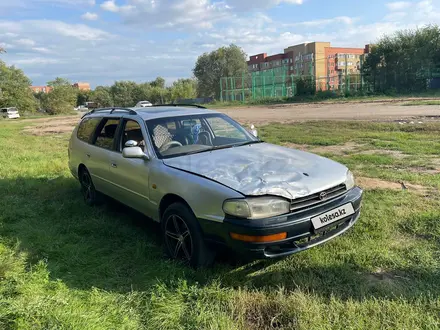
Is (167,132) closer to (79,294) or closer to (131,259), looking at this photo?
(131,259)

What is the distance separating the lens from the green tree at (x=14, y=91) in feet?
180

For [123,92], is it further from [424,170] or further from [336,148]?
[424,170]

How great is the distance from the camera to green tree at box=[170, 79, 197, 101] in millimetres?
71938

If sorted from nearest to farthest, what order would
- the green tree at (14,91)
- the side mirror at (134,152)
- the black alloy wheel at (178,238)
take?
1. the black alloy wheel at (178,238)
2. the side mirror at (134,152)
3. the green tree at (14,91)

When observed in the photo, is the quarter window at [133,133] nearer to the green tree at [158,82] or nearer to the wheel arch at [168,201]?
the wheel arch at [168,201]

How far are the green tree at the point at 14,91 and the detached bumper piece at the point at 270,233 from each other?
197 feet

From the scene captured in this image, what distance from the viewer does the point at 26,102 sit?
191ft

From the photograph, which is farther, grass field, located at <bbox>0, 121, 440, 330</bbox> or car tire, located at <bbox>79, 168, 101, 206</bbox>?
car tire, located at <bbox>79, 168, 101, 206</bbox>

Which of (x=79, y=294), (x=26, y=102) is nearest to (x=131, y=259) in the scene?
(x=79, y=294)

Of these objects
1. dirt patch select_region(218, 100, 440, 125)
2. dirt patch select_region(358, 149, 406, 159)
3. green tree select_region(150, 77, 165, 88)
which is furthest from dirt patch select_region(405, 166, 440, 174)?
green tree select_region(150, 77, 165, 88)

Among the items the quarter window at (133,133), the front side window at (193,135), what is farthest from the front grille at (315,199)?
the quarter window at (133,133)

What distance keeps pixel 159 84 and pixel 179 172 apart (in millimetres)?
95675

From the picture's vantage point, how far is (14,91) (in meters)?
55.8

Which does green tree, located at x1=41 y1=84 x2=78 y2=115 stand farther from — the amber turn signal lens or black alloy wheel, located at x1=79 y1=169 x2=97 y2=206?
the amber turn signal lens
